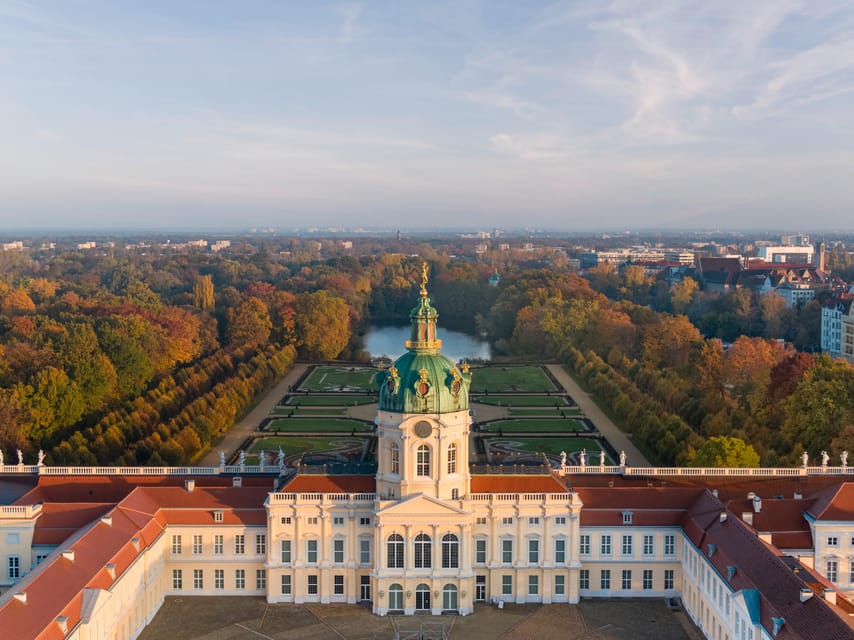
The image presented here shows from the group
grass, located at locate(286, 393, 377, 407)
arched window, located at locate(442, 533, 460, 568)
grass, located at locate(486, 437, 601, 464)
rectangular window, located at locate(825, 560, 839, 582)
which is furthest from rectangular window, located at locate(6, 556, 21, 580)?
grass, located at locate(286, 393, 377, 407)

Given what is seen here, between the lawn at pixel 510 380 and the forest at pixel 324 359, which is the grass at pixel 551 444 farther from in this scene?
the lawn at pixel 510 380

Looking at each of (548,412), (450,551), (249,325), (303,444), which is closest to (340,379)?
(249,325)

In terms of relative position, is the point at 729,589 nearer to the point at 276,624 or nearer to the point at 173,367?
the point at 276,624

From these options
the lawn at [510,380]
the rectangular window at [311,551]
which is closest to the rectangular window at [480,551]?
the rectangular window at [311,551]

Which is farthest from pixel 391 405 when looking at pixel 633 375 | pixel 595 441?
pixel 633 375

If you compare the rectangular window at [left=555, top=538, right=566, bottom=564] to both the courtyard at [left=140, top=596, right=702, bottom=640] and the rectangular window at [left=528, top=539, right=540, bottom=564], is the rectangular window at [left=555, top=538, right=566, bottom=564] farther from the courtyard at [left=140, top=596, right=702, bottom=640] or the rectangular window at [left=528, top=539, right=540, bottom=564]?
the courtyard at [left=140, top=596, right=702, bottom=640]
